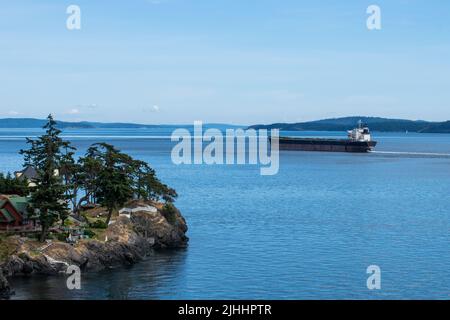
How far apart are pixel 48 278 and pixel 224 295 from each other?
17.4 metres

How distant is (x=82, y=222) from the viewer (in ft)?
240

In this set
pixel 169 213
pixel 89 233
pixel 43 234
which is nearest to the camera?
pixel 43 234

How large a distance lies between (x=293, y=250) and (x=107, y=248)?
21281 mm

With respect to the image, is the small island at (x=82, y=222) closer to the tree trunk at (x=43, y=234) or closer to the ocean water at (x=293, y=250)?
the tree trunk at (x=43, y=234)

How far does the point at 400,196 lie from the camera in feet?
415

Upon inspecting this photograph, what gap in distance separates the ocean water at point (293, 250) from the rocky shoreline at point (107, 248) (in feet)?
5.36

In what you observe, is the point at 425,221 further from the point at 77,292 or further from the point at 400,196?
the point at 77,292

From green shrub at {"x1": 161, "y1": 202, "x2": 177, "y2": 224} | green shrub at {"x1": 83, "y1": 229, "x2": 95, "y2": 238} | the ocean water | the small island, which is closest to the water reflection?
the ocean water

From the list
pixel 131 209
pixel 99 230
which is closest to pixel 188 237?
pixel 131 209

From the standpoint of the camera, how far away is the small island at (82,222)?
62.9 meters

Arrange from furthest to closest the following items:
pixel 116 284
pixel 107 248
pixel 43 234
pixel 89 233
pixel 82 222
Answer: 1. pixel 82 222
2. pixel 89 233
3. pixel 107 248
4. pixel 43 234
5. pixel 116 284

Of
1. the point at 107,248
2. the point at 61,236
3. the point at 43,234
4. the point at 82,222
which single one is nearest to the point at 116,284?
the point at 107,248

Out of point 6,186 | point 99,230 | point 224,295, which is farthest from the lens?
point 6,186

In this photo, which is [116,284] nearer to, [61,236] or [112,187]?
[61,236]
